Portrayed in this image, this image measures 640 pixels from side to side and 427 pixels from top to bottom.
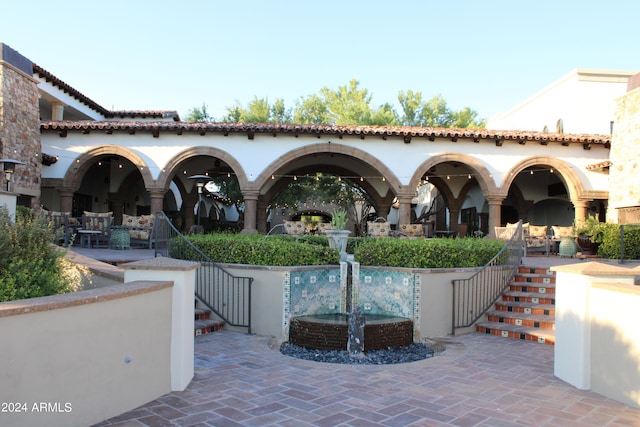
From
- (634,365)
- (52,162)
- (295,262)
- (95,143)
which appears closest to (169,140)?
(95,143)

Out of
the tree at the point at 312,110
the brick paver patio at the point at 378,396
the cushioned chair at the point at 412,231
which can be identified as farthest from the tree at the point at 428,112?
the brick paver patio at the point at 378,396

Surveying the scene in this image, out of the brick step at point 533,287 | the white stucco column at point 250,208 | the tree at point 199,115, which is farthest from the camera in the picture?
the tree at point 199,115

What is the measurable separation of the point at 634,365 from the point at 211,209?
1011 inches

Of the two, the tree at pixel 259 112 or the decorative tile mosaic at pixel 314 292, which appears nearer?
the decorative tile mosaic at pixel 314 292

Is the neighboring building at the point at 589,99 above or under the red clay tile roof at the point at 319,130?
above

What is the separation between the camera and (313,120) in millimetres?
26906

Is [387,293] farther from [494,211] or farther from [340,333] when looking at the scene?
[494,211]

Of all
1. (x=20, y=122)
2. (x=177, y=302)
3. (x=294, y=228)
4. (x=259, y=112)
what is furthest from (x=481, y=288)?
(x=259, y=112)

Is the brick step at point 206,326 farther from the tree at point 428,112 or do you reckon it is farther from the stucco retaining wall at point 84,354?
the tree at point 428,112

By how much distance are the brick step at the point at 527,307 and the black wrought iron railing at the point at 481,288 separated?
0.18 metres

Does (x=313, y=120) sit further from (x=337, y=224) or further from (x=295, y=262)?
(x=295, y=262)

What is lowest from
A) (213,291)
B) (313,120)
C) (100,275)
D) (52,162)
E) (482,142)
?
(213,291)

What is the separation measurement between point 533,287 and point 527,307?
0.86 meters

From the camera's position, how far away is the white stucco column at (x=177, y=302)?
4266 millimetres
